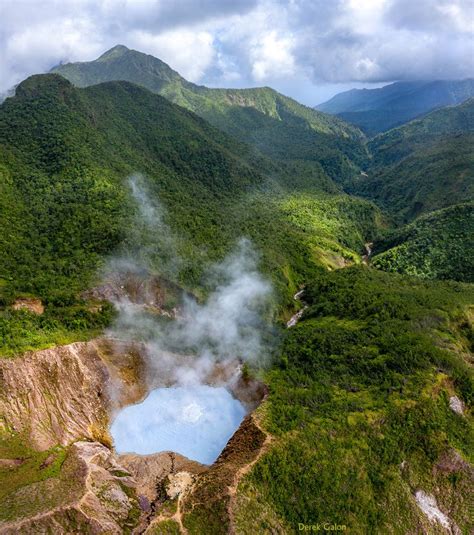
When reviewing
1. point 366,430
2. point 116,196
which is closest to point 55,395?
point 366,430

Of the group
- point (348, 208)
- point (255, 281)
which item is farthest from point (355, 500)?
point (348, 208)

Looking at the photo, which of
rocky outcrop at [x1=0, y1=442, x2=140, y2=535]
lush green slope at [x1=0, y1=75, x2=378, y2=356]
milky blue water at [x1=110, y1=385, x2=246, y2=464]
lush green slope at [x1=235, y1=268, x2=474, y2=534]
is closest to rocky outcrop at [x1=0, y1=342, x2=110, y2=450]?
milky blue water at [x1=110, y1=385, x2=246, y2=464]

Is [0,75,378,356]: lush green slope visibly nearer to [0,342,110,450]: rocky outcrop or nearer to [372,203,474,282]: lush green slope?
[0,342,110,450]: rocky outcrop

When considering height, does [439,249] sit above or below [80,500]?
below

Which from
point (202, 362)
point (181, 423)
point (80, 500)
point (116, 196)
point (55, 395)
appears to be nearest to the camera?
point (80, 500)

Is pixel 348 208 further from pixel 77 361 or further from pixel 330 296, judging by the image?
pixel 77 361

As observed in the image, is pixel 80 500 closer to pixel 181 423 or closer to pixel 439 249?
pixel 181 423
